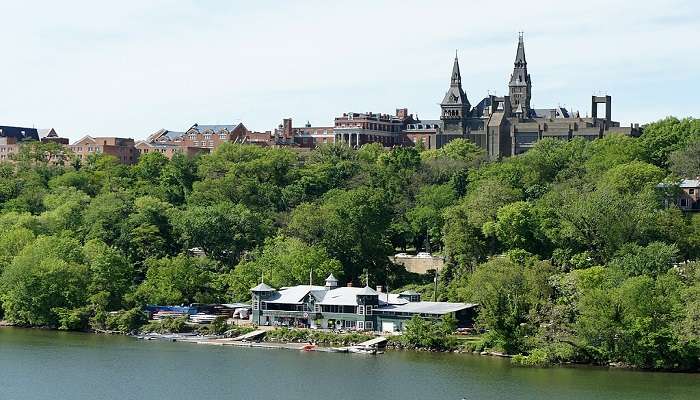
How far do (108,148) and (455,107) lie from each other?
30104 mm

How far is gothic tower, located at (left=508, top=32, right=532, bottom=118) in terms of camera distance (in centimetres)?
11131

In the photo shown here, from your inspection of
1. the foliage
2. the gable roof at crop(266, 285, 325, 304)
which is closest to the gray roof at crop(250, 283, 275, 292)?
the gable roof at crop(266, 285, 325, 304)

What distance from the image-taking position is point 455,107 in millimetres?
111500

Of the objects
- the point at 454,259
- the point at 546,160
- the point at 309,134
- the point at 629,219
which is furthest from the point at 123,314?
the point at 309,134

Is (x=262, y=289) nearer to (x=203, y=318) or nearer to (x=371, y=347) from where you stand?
(x=203, y=318)

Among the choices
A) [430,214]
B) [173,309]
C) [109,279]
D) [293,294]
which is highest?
[430,214]

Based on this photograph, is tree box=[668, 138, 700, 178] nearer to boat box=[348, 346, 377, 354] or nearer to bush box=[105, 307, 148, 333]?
boat box=[348, 346, 377, 354]

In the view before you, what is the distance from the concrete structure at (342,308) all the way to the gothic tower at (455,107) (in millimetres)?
47658

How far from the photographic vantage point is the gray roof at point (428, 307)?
58.9 m

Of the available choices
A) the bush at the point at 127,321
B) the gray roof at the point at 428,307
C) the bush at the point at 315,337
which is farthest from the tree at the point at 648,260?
the bush at the point at 127,321

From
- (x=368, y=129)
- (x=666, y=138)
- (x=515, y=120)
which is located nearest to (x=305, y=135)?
(x=368, y=129)

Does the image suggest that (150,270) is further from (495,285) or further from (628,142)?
(628,142)

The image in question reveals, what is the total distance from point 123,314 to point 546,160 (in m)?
31.0

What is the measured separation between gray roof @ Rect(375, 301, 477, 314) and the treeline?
0.85 metres
